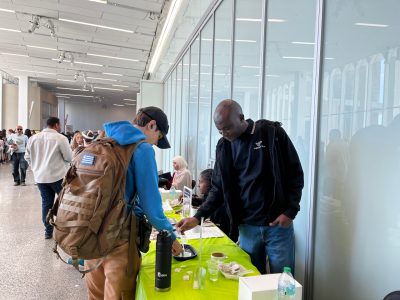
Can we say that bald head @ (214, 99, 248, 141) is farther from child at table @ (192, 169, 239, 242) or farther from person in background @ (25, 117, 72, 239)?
person in background @ (25, 117, 72, 239)

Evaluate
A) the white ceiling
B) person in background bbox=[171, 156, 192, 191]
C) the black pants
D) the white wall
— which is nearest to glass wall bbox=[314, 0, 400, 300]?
person in background bbox=[171, 156, 192, 191]

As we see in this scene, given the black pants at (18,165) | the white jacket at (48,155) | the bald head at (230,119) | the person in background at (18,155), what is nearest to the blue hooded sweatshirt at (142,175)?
the bald head at (230,119)

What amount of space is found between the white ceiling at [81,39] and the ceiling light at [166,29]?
0.23 metres

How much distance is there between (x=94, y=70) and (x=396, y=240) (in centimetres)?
1259

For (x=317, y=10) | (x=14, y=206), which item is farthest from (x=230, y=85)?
(x=14, y=206)

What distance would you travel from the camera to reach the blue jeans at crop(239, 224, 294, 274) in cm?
169

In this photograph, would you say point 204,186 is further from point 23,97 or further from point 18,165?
point 23,97

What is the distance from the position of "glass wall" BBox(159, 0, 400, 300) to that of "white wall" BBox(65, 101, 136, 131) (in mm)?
22065

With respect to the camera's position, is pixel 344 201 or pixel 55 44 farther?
pixel 55 44

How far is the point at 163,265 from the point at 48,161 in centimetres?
336

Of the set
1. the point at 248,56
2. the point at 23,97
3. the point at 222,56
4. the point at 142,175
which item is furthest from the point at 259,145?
the point at 23,97

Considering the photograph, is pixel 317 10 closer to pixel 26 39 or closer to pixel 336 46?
pixel 336 46

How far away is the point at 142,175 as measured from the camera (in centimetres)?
135

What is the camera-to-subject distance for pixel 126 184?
1.37 meters
